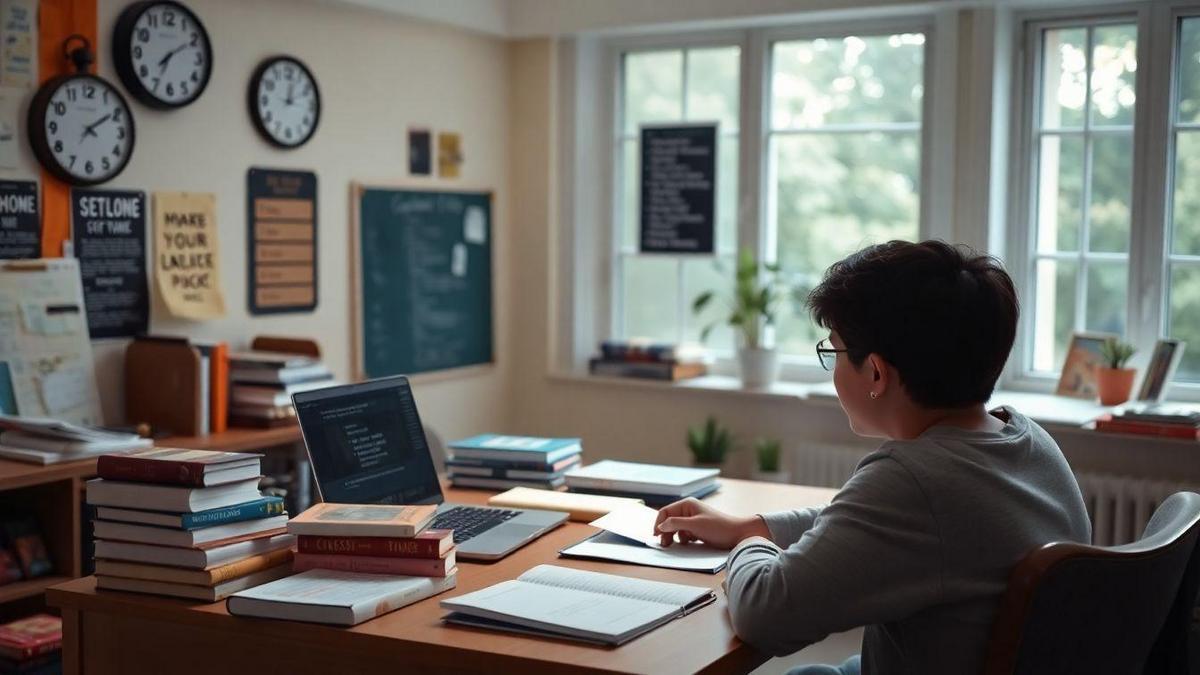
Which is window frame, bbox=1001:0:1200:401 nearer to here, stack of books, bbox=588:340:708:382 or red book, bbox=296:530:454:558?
stack of books, bbox=588:340:708:382

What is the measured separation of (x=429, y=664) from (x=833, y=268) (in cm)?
84

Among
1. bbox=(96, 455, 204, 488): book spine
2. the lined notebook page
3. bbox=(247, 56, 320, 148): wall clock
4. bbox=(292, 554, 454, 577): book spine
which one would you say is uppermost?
bbox=(247, 56, 320, 148): wall clock

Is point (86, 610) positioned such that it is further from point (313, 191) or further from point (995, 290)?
point (313, 191)

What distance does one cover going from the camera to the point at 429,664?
1834mm

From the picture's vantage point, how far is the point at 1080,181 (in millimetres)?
4402

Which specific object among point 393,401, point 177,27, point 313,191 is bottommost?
point 393,401

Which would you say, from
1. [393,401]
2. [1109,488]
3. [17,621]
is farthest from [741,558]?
[1109,488]

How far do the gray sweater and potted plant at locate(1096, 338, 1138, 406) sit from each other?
2.52 metres

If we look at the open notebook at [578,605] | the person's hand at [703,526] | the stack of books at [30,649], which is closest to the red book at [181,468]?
the open notebook at [578,605]

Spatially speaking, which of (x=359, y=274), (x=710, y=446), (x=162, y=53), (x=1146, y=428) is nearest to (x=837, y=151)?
(x=710, y=446)

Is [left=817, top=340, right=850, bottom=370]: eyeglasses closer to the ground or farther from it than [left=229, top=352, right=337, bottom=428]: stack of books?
farther from it

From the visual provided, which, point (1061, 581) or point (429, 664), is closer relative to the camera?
point (1061, 581)

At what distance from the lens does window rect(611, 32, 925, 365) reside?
473cm

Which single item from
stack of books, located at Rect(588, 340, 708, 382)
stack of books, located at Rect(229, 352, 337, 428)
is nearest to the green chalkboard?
stack of books, located at Rect(588, 340, 708, 382)
